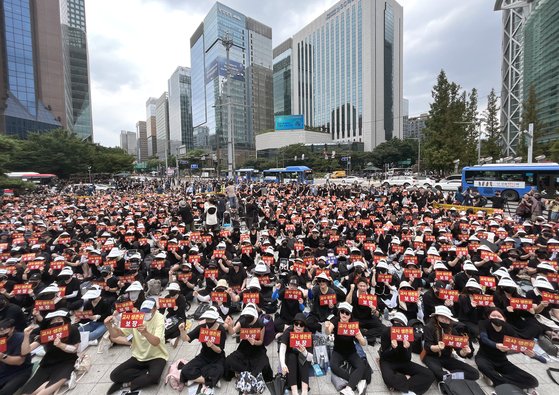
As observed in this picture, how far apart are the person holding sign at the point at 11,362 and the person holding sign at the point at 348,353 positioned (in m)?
4.72

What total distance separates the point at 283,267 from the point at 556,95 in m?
52.9

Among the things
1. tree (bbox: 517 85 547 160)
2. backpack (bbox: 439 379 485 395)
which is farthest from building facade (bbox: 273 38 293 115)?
backpack (bbox: 439 379 485 395)

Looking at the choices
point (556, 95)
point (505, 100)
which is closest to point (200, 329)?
point (556, 95)

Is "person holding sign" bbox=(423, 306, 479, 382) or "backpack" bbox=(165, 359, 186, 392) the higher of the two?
"person holding sign" bbox=(423, 306, 479, 382)

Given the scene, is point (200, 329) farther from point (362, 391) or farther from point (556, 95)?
point (556, 95)

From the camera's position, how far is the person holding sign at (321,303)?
17.6 feet

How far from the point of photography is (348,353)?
4582 millimetres

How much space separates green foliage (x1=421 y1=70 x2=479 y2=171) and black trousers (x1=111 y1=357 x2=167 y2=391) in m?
34.7

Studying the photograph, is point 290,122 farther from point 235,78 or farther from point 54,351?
point 54,351

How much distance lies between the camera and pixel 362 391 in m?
4.09

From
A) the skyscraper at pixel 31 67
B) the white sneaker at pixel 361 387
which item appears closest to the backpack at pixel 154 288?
the white sneaker at pixel 361 387

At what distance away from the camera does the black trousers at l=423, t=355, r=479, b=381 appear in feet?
13.8

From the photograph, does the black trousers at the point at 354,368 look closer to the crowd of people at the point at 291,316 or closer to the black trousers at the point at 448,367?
the crowd of people at the point at 291,316

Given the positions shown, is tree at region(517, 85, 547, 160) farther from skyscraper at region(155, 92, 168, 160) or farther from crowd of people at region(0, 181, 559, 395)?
skyscraper at region(155, 92, 168, 160)
